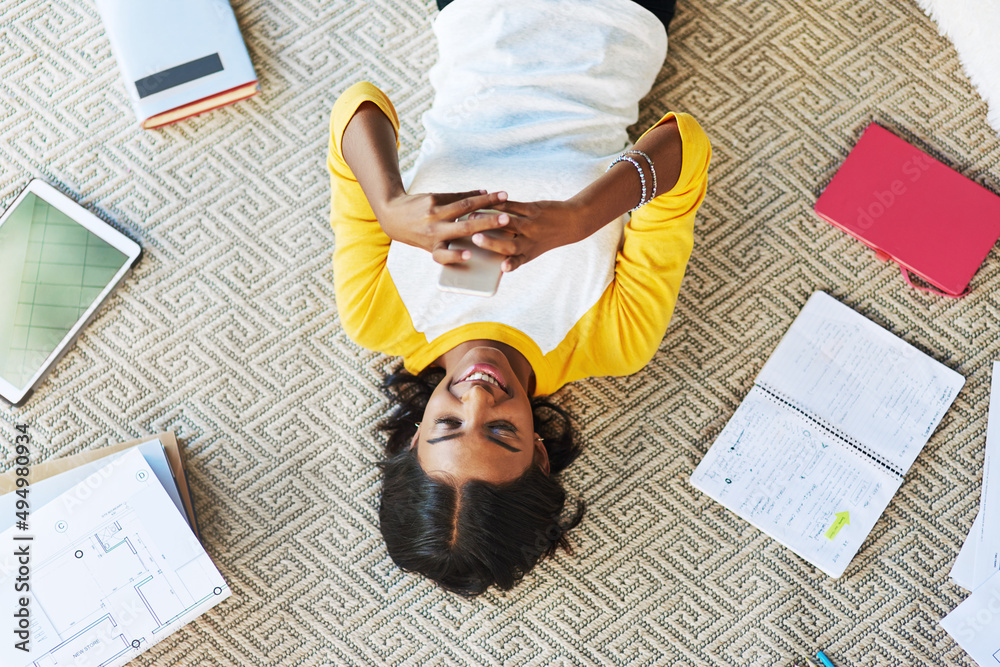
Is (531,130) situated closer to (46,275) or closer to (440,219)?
(440,219)

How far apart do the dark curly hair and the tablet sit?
0.52 meters

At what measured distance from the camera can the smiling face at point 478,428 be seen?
2.62 ft

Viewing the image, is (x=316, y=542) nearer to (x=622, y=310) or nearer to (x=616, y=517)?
(x=616, y=517)

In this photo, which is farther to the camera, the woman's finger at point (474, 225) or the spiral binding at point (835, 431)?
the spiral binding at point (835, 431)

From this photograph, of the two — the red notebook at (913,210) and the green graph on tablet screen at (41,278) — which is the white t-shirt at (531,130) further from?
the green graph on tablet screen at (41,278)

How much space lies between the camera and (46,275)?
1066 millimetres

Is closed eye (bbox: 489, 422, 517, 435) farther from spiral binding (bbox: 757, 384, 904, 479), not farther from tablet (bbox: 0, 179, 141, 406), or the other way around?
tablet (bbox: 0, 179, 141, 406)

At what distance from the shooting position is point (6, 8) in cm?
114

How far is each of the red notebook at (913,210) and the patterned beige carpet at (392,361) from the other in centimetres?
3

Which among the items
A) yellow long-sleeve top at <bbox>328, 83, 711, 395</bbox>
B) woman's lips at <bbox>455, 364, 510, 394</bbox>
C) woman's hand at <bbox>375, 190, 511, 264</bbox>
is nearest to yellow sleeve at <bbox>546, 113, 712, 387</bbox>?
yellow long-sleeve top at <bbox>328, 83, 711, 395</bbox>

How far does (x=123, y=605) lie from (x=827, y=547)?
3.17 ft

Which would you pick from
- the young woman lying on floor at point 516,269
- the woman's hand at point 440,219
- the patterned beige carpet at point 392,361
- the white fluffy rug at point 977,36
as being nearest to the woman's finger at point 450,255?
the woman's hand at point 440,219
